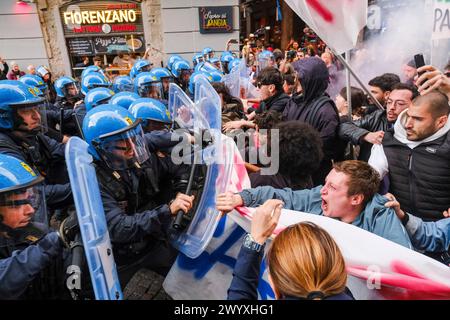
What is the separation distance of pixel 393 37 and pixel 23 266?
6.33m

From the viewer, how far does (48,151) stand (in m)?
2.89

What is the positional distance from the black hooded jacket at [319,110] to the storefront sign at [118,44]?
379 inches

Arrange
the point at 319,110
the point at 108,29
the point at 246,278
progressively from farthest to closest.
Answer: the point at 108,29 → the point at 319,110 → the point at 246,278

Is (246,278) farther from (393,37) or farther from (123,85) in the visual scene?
(393,37)

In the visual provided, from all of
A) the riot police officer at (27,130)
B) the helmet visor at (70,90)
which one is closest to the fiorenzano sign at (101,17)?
the helmet visor at (70,90)

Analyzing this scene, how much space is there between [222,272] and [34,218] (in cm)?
105

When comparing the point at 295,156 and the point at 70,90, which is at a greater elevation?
the point at 70,90

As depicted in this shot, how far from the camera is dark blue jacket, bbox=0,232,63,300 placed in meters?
1.29

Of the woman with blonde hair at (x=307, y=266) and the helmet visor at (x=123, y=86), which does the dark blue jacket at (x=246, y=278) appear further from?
the helmet visor at (x=123, y=86)

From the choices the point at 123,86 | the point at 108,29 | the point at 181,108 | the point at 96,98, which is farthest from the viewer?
the point at 108,29

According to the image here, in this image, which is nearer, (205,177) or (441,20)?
(205,177)

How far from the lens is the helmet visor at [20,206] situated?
1348 mm

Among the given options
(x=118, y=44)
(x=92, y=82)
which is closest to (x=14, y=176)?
(x=92, y=82)

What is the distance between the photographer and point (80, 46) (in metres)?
10.9
